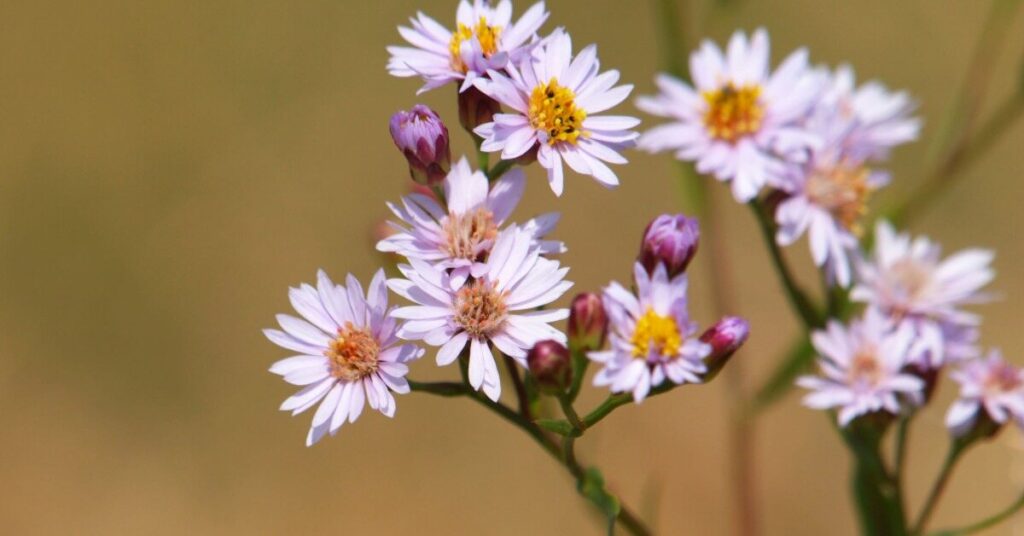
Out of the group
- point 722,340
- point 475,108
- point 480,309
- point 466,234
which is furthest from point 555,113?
point 722,340

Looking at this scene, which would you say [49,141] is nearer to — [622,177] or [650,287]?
[622,177]

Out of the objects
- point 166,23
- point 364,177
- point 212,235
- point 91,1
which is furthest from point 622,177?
point 91,1

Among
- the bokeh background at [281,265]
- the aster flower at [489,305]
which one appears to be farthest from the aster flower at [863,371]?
the bokeh background at [281,265]

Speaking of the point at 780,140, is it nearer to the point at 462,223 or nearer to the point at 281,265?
the point at 462,223

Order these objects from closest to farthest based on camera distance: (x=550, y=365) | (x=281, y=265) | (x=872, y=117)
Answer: (x=550, y=365) → (x=872, y=117) → (x=281, y=265)

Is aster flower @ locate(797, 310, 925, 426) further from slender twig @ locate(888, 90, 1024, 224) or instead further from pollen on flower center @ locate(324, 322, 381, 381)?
pollen on flower center @ locate(324, 322, 381, 381)

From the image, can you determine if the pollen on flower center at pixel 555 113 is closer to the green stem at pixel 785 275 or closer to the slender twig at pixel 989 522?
the green stem at pixel 785 275
